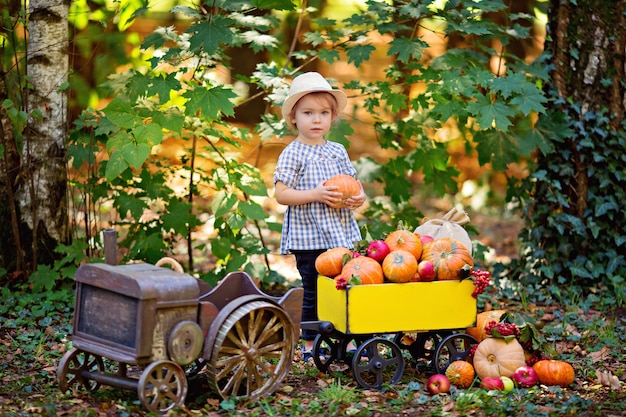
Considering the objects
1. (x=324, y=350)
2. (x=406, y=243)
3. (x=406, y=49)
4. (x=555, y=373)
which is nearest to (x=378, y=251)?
(x=406, y=243)

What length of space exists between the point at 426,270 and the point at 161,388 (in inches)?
55.5

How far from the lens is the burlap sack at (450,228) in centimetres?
447

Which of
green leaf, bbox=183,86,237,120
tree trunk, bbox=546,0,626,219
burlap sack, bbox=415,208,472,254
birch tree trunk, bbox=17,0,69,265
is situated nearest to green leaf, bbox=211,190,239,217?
green leaf, bbox=183,86,237,120

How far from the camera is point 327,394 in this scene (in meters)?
3.81

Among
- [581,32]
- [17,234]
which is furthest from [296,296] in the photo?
[581,32]

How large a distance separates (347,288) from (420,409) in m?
0.66

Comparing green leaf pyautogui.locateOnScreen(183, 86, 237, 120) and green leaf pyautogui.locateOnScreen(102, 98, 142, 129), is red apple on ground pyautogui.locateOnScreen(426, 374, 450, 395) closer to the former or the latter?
green leaf pyautogui.locateOnScreen(183, 86, 237, 120)

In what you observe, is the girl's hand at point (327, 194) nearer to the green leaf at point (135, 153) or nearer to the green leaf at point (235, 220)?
the green leaf at point (135, 153)

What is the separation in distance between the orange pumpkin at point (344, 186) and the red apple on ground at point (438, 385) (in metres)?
1.06

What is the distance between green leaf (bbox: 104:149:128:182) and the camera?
5039 millimetres

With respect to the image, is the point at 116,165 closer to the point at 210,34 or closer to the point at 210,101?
the point at 210,101

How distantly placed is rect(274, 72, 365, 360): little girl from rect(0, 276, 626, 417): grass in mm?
615

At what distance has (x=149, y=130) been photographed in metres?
5.15

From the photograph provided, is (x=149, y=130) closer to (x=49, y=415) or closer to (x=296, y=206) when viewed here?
(x=296, y=206)
